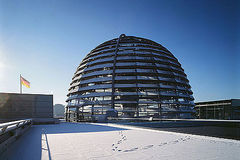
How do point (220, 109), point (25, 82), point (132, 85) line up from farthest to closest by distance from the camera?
1. point (220, 109)
2. point (132, 85)
3. point (25, 82)

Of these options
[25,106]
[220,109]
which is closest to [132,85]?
[25,106]

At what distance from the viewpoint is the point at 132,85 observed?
110 feet

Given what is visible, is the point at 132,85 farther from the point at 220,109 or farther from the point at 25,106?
the point at 220,109

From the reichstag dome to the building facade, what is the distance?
2284 cm

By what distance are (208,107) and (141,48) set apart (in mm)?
40156

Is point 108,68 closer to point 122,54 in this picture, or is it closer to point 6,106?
point 122,54

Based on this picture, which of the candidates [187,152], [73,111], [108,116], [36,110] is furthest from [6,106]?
[187,152]

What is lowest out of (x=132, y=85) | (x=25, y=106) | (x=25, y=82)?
(x=25, y=106)

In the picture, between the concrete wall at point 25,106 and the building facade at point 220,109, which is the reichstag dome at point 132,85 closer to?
the concrete wall at point 25,106

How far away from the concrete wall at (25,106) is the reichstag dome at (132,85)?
11489mm

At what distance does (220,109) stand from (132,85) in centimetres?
4041

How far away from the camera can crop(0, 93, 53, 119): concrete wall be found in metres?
20.2

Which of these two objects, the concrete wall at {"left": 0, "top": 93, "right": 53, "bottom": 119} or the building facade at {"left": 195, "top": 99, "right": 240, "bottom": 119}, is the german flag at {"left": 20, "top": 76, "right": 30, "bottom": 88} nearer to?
the concrete wall at {"left": 0, "top": 93, "right": 53, "bottom": 119}

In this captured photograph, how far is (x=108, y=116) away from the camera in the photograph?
2797 cm
